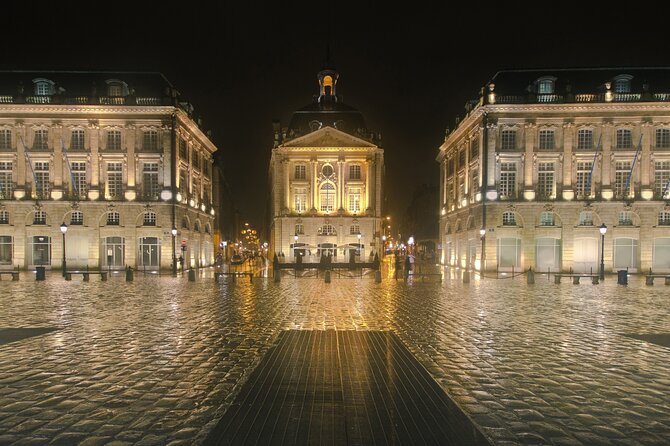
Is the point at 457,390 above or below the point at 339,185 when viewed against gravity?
below

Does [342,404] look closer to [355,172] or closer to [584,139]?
[584,139]

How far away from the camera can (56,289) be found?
2398cm

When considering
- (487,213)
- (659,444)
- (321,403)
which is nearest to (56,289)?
(321,403)

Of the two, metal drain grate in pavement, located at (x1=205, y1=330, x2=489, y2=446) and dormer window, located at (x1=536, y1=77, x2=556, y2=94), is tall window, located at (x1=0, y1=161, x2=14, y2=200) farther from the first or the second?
dormer window, located at (x1=536, y1=77, x2=556, y2=94)

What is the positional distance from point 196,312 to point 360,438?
1146cm

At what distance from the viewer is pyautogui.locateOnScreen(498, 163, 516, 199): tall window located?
4422cm

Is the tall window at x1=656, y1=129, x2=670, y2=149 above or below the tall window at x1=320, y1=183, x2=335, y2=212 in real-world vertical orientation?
above

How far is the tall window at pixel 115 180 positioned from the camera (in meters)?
45.7

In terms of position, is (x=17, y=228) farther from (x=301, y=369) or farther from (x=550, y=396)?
(x=550, y=396)

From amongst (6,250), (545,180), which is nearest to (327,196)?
(545,180)

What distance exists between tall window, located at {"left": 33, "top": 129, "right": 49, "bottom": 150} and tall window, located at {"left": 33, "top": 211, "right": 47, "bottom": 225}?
643 cm

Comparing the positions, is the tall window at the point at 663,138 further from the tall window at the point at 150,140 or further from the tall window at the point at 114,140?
the tall window at the point at 114,140

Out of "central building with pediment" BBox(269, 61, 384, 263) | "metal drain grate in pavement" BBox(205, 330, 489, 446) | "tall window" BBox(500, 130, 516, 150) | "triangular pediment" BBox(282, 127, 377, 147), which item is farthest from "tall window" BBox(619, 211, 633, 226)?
"metal drain grate in pavement" BBox(205, 330, 489, 446)

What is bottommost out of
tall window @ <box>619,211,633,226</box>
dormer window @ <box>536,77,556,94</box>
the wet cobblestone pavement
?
the wet cobblestone pavement
